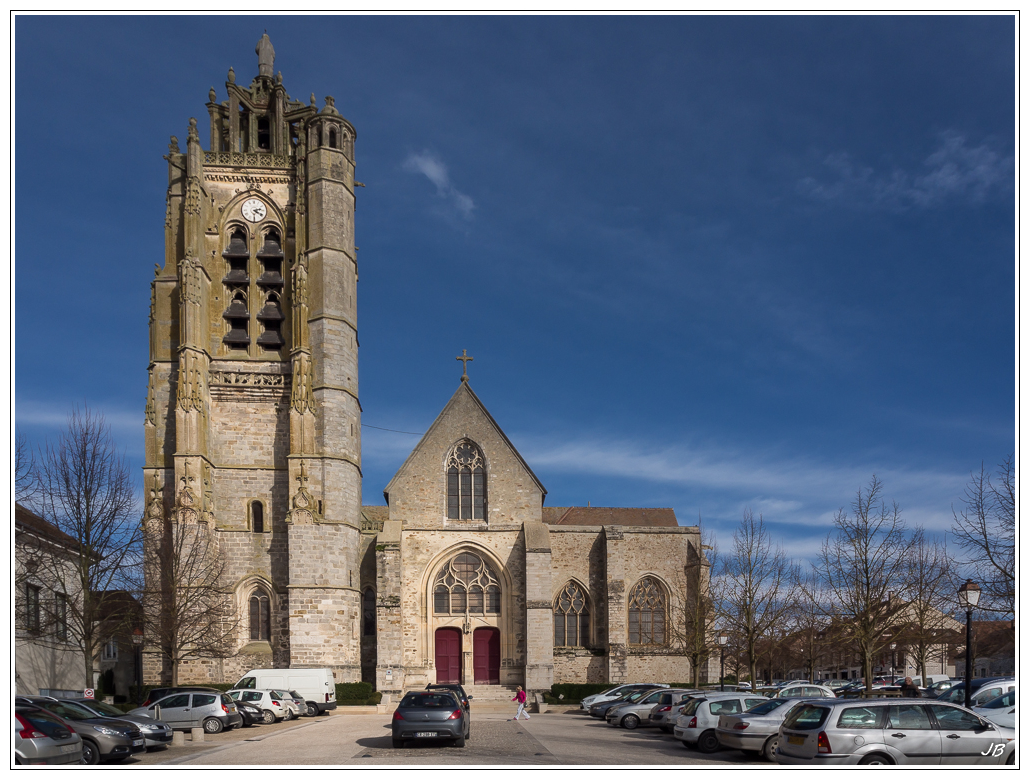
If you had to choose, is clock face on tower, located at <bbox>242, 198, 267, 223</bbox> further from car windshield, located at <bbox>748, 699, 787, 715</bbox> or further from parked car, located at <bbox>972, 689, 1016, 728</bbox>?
parked car, located at <bbox>972, 689, 1016, 728</bbox>

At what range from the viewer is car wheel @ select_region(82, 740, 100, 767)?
1608cm

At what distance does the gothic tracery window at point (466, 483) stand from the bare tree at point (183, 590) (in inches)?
390

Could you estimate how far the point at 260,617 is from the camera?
37.1m

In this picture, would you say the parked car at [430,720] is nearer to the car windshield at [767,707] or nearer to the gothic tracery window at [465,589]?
the car windshield at [767,707]

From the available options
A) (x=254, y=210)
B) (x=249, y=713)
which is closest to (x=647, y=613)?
(x=249, y=713)

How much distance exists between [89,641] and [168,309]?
52.0 ft

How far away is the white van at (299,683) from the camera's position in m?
30.8

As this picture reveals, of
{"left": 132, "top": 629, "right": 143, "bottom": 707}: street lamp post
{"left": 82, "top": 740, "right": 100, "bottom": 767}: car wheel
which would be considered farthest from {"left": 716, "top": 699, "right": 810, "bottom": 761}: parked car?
{"left": 132, "top": 629, "right": 143, "bottom": 707}: street lamp post
